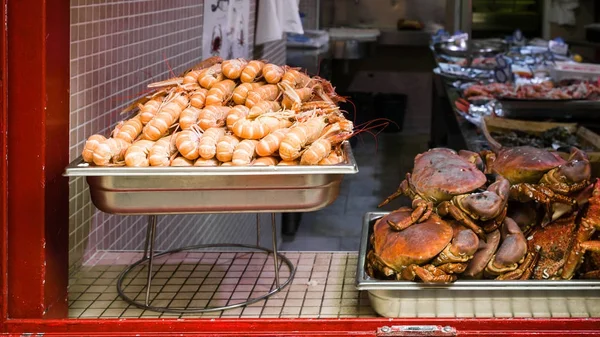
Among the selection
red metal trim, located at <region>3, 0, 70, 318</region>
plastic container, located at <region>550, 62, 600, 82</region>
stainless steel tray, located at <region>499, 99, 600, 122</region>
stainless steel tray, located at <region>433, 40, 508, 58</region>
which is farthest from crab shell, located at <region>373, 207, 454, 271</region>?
stainless steel tray, located at <region>433, 40, 508, 58</region>

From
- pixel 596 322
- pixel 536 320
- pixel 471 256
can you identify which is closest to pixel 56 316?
pixel 471 256

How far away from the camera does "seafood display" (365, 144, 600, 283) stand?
6.79ft

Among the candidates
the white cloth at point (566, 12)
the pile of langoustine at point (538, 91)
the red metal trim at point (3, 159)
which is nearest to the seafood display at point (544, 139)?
the pile of langoustine at point (538, 91)

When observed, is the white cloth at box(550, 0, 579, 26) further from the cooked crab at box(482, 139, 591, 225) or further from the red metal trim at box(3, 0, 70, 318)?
the red metal trim at box(3, 0, 70, 318)

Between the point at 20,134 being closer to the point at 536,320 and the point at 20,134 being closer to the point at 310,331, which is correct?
the point at 310,331

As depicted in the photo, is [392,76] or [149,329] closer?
[149,329]

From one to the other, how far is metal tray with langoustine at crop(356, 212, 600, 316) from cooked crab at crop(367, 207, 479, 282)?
0.11ft

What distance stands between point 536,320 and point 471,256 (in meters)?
0.23

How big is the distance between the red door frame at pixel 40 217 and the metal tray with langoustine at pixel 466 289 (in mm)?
66

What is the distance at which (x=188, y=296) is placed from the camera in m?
2.43

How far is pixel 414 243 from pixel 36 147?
0.98 metres

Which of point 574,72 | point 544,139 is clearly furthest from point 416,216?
point 574,72

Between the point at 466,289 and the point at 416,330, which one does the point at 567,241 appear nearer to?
the point at 466,289

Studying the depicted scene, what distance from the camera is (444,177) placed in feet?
7.23
